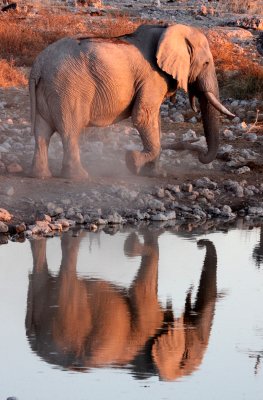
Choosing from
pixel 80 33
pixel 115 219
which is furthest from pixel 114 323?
pixel 80 33

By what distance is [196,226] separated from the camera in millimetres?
12695

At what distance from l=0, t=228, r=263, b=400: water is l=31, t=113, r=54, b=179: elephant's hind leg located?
5.65ft

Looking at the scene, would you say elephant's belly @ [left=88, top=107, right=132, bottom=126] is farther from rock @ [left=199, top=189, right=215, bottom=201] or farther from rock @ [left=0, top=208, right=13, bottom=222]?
rock @ [left=0, top=208, right=13, bottom=222]

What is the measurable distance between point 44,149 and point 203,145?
9.88 feet

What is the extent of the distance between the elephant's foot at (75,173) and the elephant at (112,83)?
1 cm

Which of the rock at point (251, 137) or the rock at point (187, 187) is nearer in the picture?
the rock at point (187, 187)

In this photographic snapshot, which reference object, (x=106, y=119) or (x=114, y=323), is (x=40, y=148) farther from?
(x=114, y=323)

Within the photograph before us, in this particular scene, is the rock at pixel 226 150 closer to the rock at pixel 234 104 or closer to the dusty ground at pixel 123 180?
the dusty ground at pixel 123 180

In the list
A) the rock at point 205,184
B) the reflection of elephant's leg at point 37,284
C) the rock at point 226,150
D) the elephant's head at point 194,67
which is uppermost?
the elephant's head at point 194,67

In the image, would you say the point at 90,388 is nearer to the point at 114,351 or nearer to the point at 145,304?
the point at 114,351

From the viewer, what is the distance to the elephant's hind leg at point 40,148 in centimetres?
1345

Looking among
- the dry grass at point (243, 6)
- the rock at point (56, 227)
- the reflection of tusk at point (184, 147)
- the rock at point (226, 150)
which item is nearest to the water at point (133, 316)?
the rock at point (56, 227)

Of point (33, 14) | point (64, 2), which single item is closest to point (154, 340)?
point (33, 14)

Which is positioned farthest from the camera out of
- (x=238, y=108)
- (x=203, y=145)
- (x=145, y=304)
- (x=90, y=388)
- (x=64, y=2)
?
(x=64, y=2)
